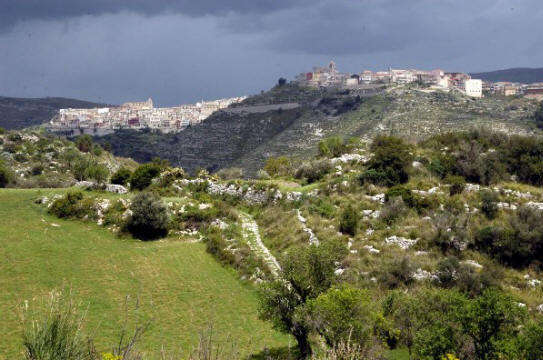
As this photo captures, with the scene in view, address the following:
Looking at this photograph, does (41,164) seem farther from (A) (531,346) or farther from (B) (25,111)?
(B) (25,111)

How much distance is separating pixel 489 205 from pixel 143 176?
22380 millimetres

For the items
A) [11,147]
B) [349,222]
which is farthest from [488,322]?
[11,147]

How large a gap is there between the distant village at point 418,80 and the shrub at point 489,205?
102856 millimetres

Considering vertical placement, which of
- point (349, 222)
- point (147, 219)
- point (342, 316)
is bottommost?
point (349, 222)

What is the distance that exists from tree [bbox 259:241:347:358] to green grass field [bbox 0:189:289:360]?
121 cm

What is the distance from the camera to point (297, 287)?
1250 centimetres

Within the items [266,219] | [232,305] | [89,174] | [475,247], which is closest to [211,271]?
[232,305]

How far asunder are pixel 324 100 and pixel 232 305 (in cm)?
9537

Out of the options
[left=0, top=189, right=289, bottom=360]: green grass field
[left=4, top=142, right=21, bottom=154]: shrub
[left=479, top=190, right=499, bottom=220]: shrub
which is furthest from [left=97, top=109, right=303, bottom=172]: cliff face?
[left=479, top=190, right=499, bottom=220]: shrub

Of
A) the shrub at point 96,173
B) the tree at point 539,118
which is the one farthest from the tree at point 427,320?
the tree at point 539,118

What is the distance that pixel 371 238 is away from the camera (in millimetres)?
20484

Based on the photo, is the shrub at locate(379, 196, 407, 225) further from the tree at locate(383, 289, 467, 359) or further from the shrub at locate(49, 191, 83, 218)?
the shrub at locate(49, 191, 83, 218)

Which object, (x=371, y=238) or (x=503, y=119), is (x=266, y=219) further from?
(x=503, y=119)

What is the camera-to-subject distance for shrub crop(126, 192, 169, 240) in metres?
22.0
